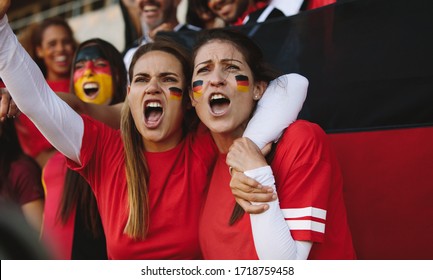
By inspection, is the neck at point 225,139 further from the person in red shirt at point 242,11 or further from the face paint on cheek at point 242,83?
the person in red shirt at point 242,11

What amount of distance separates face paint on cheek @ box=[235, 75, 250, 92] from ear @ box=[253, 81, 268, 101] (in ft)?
0.12

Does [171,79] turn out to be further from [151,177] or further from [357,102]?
[357,102]

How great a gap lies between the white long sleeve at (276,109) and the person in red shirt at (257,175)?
0.08ft

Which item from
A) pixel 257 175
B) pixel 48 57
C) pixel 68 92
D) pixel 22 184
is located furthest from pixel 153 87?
pixel 48 57

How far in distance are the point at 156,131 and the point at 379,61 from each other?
731 millimetres

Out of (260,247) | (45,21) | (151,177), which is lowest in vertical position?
(260,247)

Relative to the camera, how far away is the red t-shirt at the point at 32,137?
2803 mm

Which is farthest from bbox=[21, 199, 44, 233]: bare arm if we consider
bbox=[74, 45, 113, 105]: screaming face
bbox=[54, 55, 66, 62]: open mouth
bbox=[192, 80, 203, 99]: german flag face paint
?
bbox=[192, 80, 203, 99]: german flag face paint

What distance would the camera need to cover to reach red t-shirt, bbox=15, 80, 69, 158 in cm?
280

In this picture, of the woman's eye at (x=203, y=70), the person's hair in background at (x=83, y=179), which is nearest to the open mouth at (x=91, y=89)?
the person's hair in background at (x=83, y=179)

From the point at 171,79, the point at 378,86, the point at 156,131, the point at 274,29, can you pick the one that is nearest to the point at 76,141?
the point at 156,131

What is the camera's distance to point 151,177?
188 centimetres

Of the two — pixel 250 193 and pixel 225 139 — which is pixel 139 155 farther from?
pixel 250 193

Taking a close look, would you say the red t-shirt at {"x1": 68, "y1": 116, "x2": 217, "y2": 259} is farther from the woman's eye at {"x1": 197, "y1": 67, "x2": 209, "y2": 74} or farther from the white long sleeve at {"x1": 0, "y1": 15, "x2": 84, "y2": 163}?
the woman's eye at {"x1": 197, "y1": 67, "x2": 209, "y2": 74}
